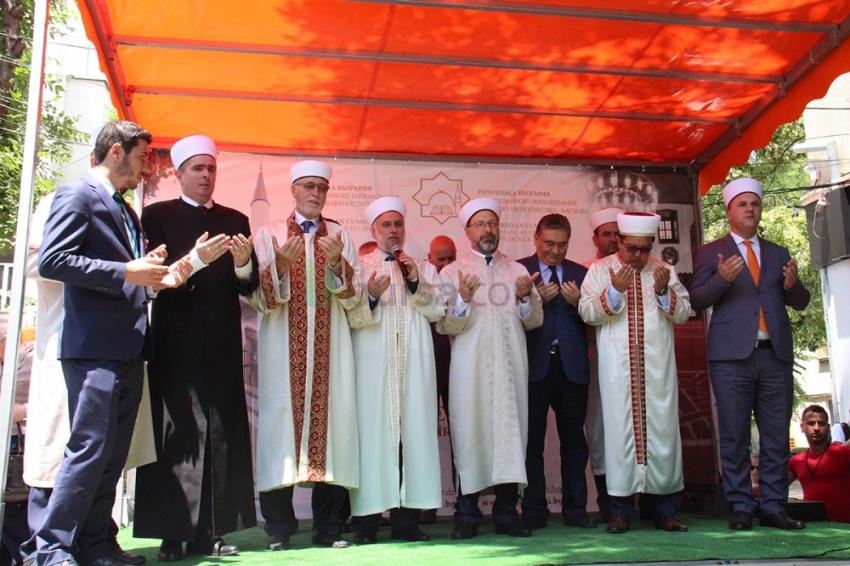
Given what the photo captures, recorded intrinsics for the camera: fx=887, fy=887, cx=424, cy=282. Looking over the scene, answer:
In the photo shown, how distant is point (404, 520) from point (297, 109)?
3.01 metres

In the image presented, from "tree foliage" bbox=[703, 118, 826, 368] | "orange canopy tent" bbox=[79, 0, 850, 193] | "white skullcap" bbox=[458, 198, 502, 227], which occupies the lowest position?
"white skullcap" bbox=[458, 198, 502, 227]

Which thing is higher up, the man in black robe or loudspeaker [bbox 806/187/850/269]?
loudspeaker [bbox 806/187/850/269]

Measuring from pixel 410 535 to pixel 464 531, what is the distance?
1.06ft

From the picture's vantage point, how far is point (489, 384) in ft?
18.5

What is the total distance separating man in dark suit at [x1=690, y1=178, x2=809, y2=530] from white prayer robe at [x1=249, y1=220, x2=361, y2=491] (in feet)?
7.77

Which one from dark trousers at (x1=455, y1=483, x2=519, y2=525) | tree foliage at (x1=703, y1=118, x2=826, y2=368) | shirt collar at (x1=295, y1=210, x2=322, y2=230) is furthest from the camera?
tree foliage at (x1=703, y1=118, x2=826, y2=368)

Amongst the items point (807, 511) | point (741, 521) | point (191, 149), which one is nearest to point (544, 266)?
point (741, 521)

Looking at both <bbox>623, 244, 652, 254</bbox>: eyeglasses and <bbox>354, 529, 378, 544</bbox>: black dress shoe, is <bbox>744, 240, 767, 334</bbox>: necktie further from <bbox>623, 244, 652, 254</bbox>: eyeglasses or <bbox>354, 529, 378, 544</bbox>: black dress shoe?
<bbox>354, 529, 378, 544</bbox>: black dress shoe

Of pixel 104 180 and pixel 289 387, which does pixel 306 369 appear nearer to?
pixel 289 387

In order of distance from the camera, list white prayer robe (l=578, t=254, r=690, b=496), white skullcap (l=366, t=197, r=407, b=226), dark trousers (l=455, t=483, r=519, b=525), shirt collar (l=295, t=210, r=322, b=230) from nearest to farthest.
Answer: dark trousers (l=455, t=483, r=519, b=525)
shirt collar (l=295, t=210, r=322, b=230)
white prayer robe (l=578, t=254, r=690, b=496)
white skullcap (l=366, t=197, r=407, b=226)

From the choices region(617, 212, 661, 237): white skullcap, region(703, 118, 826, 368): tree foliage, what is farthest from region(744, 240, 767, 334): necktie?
region(703, 118, 826, 368): tree foliage

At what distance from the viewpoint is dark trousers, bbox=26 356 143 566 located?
3.64m

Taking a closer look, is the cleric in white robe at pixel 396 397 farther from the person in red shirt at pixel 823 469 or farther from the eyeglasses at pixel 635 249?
the person in red shirt at pixel 823 469

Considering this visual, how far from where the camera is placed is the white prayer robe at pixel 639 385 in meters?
5.61
